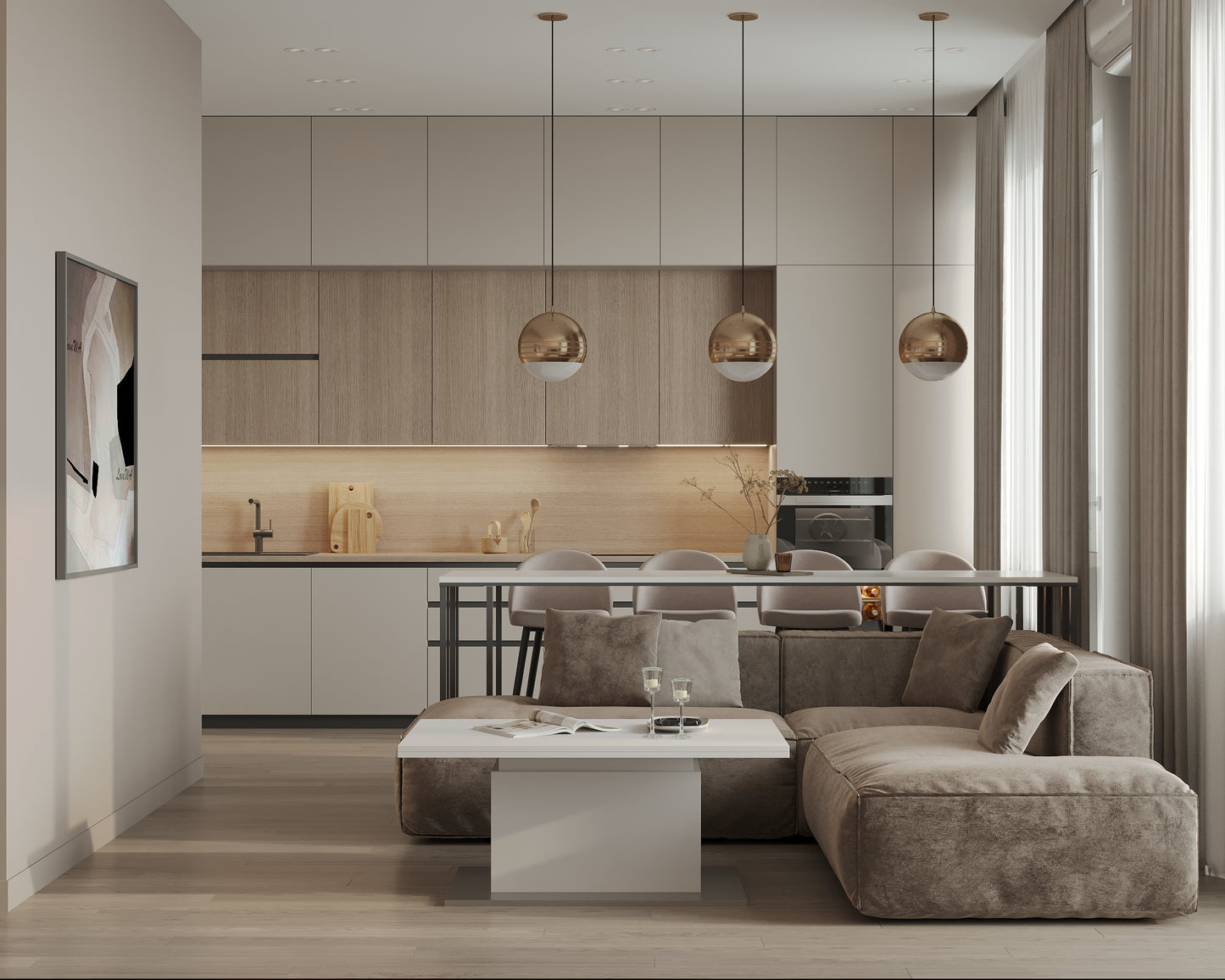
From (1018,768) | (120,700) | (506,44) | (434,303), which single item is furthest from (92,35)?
(1018,768)

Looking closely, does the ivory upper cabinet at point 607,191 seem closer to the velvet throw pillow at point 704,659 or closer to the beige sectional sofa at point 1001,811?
the velvet throw pillow at point 704,659

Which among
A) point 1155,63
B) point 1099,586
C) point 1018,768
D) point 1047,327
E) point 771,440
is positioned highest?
point 1155,63

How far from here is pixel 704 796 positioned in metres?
4.46

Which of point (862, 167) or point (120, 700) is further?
point (862, 167)

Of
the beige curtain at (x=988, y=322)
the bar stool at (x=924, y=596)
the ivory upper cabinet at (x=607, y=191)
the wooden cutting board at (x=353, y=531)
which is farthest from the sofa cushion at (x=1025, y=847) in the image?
the wooden cutting board at (x=353, y=531)

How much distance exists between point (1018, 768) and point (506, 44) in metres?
4.05

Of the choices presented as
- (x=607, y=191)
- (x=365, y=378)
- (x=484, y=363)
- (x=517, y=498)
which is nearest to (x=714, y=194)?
(x=607, y=191)

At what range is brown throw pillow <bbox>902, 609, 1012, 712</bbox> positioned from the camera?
4.82 metres

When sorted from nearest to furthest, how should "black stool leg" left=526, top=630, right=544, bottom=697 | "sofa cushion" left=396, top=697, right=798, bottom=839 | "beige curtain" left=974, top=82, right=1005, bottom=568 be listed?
"sofa cushion" left=396, top=697, right=798, bottom=839, "black stool leg" left=526, top=630, right=544, bottom=697, "beige curtain" left=974, top=82, right=1005, bottom=568

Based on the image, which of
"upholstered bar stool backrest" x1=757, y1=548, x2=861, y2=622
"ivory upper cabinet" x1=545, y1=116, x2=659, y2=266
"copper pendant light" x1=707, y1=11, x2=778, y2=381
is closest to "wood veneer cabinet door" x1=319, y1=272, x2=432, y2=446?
"ivory upper cabinet" x1=545, y1=116, x2=659, y2=266

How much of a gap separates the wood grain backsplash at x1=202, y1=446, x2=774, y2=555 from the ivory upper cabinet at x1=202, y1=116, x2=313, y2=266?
1.25 meters

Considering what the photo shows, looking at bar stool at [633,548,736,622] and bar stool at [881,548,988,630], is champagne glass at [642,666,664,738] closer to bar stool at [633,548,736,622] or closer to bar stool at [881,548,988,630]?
bar stool at [633,548,736,622]

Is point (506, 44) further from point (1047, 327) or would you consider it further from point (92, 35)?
point (1047, 327)

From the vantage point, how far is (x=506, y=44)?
5848mm
